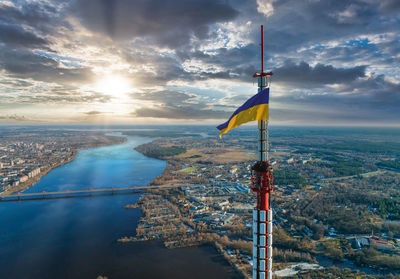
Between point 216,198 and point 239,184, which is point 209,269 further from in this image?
point 239,184

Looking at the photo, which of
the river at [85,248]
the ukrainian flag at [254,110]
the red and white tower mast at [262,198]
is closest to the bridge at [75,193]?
the river at [85,248]

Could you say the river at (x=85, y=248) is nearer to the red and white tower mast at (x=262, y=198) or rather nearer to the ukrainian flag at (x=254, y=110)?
the red and white tower mast at (x=262, y=198)

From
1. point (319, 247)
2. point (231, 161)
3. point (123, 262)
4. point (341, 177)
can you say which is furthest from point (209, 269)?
point (231, 161)

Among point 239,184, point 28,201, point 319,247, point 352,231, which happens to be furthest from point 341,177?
point 28,201

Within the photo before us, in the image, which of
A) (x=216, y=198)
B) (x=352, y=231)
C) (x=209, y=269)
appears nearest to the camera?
(x=209, y=269)

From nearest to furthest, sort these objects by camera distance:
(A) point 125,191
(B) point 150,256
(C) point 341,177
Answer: (B) point 150,256
(A) point 125,191
(C) point 341,177

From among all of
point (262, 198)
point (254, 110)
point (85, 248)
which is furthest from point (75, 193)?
point (254, 110)

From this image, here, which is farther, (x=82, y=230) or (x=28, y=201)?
(x=28, y=201)
